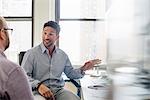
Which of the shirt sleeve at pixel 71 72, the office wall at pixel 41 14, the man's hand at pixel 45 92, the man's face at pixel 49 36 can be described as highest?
the office wall at pixel 41 14

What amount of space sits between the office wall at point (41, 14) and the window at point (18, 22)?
153 mm

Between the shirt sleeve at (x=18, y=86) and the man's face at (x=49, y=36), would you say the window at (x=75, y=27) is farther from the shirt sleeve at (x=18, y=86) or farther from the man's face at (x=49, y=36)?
the shirt sleeve at (x=18, y=86)

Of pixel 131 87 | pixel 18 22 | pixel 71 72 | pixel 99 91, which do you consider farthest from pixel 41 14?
pixel 131 87

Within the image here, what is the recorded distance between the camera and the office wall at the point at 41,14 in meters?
4.09

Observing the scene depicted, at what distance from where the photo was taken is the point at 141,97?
1.91ft

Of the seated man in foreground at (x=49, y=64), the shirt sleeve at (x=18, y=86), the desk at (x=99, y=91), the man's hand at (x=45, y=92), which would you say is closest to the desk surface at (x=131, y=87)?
the desk at (x=99, y=91)

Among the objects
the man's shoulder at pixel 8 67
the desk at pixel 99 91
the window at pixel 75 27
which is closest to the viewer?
the desk at pixel 99 91

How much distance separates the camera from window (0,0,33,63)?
4262 millimetres

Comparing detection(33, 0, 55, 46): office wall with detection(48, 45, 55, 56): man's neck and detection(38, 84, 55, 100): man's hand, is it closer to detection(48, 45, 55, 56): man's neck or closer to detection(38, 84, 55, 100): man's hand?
detection(48, 45, 55, 56): man's neck

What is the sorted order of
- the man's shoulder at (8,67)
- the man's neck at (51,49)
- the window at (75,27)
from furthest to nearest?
the window at (75,27), the man's neck at (51,49), the man's shoulder at (8,67)

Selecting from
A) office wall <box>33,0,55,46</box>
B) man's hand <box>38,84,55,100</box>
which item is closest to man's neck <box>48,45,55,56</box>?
man's hand <box>38,84,55,100</box>

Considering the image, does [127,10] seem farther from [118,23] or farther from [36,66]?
[36,66]

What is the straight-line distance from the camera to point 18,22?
169 inches

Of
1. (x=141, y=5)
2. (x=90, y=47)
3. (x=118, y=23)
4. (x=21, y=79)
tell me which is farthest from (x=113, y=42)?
(x=90, y=47)
